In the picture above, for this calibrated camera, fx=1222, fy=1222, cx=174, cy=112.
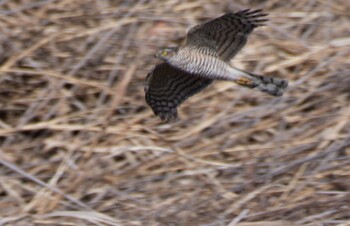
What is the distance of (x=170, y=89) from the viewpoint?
20.5ft

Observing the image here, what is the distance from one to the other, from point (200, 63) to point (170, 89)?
426 mm

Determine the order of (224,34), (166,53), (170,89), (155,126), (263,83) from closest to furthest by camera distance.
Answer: (166,53) → (224,34) → (263,83) → (170,89) → (155,126)

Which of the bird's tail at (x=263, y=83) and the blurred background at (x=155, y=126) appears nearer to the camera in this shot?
the bird's tail at (x=263, y=83)

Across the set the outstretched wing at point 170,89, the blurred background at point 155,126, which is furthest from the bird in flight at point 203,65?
the blurred background at point 155,126

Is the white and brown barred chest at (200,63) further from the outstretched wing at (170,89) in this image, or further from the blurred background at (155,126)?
the blurred background at (155,126)

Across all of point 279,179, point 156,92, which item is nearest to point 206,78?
point 156,92

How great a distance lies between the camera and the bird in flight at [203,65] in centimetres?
586

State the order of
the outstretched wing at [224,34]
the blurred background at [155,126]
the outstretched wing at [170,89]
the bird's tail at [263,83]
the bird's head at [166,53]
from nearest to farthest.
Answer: the bird's head at [166,53]
the outstretched wing at [224,34]
the bird's tail at [263,83]
the outstretched wing at [170,89]
the blurred background at [155,126]

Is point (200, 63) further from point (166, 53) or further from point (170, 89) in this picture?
point (170, 89)

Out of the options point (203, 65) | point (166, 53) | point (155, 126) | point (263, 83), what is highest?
point (166, 53)

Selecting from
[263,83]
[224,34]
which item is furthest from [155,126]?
[224,34]

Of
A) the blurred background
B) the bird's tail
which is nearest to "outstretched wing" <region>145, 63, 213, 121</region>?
the bird's tail

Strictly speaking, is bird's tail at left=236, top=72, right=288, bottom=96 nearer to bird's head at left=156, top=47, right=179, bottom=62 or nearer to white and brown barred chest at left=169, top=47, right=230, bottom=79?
white and brown barred chest at left=169, top=47, right=230, bottom=79

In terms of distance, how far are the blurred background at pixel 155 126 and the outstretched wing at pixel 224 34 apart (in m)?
0.88
